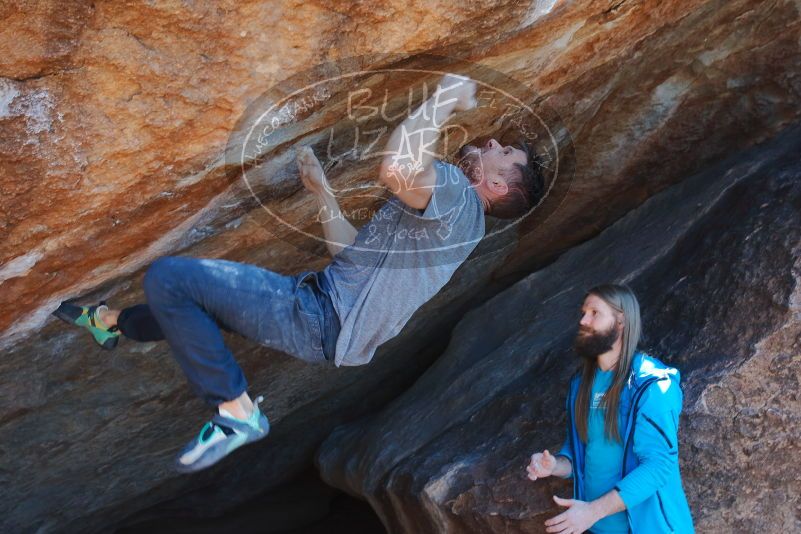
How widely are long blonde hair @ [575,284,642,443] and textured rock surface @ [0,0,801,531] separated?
1.04m

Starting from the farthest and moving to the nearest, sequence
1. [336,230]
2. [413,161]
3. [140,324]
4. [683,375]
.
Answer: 1. [683,375]
2. [336,230]
3. [140,324]
4. [413,161]

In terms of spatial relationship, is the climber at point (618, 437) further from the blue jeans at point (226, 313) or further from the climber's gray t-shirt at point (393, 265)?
the blue jeans at point (226, 313)

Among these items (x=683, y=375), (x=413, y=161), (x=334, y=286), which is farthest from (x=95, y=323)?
(x=683, y=375)

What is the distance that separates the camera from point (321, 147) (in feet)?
12.1

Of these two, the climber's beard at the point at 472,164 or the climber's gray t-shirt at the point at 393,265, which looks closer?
the climber's gray t-shirt at the point at 393,265

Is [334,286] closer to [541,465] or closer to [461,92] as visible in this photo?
[461,92]

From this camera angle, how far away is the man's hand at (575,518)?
311 centimetres

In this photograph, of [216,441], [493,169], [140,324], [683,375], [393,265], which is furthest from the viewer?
[683,375]

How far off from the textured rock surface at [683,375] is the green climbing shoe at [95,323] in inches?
57.2

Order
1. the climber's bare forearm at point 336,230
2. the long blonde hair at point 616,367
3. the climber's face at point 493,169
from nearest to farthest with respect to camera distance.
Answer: the long blonde hair at point 616,367
the climber's face at point 493,169
the climber's bare forearm at point 336,230

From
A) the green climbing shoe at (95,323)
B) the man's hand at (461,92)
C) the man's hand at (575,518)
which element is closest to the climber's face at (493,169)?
the man's hand at (461,92)

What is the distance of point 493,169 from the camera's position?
3344 mm

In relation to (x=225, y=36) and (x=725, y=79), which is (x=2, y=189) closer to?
(x=225, y=36)

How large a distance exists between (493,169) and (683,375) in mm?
1131
